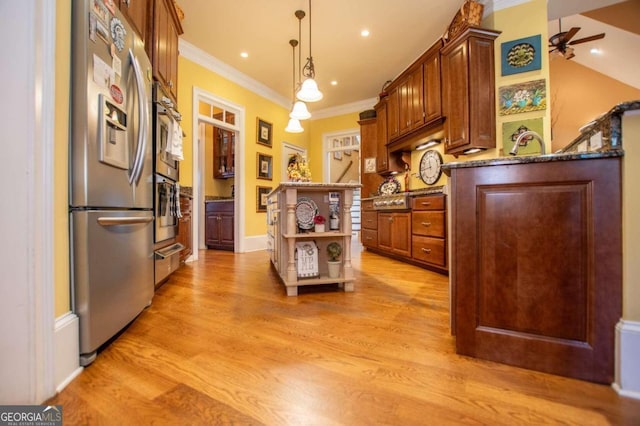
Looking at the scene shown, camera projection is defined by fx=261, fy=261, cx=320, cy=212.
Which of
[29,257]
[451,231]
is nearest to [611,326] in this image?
[451,231]

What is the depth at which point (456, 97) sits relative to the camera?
9.32 feet

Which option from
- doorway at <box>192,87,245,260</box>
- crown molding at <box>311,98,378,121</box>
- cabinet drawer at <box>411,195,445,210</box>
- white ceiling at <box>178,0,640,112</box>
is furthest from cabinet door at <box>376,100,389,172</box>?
doorway at <box>192,87,245,260</box>

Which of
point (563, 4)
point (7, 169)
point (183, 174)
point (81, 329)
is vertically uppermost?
point (563, 4)

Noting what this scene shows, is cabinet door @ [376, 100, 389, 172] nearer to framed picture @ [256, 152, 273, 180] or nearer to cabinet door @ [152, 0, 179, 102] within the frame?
framed picture @ [256, 152, 273, 180]

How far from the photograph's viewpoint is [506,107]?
2711 millimetres

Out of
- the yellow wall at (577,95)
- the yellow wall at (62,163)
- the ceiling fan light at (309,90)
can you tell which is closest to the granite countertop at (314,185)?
the ceiling fan light at (309,90)

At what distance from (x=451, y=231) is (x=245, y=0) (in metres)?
3.30

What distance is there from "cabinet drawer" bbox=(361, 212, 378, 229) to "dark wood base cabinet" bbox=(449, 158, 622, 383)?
10.3ft

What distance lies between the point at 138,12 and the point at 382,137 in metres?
3.61

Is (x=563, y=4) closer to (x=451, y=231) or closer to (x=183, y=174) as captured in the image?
(x=451, y=231)

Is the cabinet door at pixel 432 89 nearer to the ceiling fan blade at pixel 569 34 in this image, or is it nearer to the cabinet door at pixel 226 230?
the ceiling fan blade at pixel 569 34

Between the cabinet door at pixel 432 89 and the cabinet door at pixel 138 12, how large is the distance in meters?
2.99

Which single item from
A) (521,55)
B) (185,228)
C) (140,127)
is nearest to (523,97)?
(521,55)

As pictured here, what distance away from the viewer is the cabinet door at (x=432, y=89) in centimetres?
315
